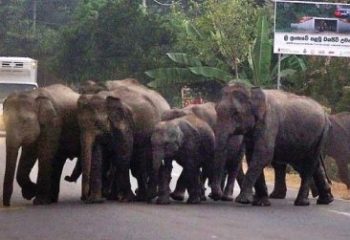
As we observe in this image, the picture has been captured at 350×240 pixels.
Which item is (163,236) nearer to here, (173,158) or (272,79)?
(173,158)

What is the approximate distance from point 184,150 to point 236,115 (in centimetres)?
86

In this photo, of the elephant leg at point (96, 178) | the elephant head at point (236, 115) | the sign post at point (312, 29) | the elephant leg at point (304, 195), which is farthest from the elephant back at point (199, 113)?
the sign post at point (312, 29)

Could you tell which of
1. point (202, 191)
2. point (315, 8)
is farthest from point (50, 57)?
point (202, 191)

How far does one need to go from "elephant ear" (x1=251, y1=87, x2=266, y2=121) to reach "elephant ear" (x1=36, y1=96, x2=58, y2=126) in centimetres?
275

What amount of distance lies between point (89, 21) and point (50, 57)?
6159mm

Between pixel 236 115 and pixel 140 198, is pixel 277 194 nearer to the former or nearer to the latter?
pixel 236 115

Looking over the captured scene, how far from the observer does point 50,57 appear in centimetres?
5659

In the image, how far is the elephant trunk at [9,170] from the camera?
1466cm

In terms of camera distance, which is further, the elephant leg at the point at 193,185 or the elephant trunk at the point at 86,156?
the elephant leg at the point at 193,185

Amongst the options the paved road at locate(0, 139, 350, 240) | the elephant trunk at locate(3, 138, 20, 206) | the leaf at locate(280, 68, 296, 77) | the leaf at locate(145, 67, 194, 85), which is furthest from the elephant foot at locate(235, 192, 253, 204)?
the leaf at locate(145, 67, 194, 85)

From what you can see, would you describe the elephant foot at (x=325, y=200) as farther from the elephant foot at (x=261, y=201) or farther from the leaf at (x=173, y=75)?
the leaf at (x=173, y=75)

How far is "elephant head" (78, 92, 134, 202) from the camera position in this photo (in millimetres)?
15344

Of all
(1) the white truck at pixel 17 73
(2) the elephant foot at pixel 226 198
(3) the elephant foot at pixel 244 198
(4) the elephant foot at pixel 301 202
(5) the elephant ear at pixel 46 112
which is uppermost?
(5) the elephant ear at pixel 46 112

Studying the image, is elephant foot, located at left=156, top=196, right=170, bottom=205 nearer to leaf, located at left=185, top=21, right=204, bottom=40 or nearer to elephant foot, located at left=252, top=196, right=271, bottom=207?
elephant foot, located at left=252, top=196, right=271, bottom=207
